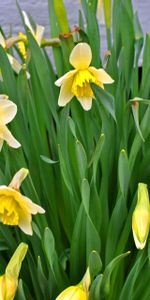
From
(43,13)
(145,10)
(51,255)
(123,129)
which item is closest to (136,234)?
(51,255)

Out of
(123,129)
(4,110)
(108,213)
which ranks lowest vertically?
(108,213)

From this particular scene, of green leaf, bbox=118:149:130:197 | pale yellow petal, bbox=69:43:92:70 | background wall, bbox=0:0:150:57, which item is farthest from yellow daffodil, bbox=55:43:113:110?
background wall, bbox=0:0:150:57

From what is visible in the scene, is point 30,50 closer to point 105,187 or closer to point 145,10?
point 105,187

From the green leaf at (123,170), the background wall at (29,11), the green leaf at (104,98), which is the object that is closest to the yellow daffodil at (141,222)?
the green leaf at (123,170)

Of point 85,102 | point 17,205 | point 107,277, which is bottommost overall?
point 107,277

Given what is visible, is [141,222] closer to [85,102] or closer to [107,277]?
[107,277]

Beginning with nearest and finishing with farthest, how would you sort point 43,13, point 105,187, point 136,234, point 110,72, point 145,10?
point 136,234
point 105,187
point 110,72
point 43,13
point 145,10

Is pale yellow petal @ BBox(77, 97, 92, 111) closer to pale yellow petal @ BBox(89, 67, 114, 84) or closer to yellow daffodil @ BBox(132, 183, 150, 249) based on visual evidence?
pale yellow petal @ BBox(89, 67, 114, 84)

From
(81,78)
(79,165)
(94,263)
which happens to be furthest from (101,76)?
(94,263)
